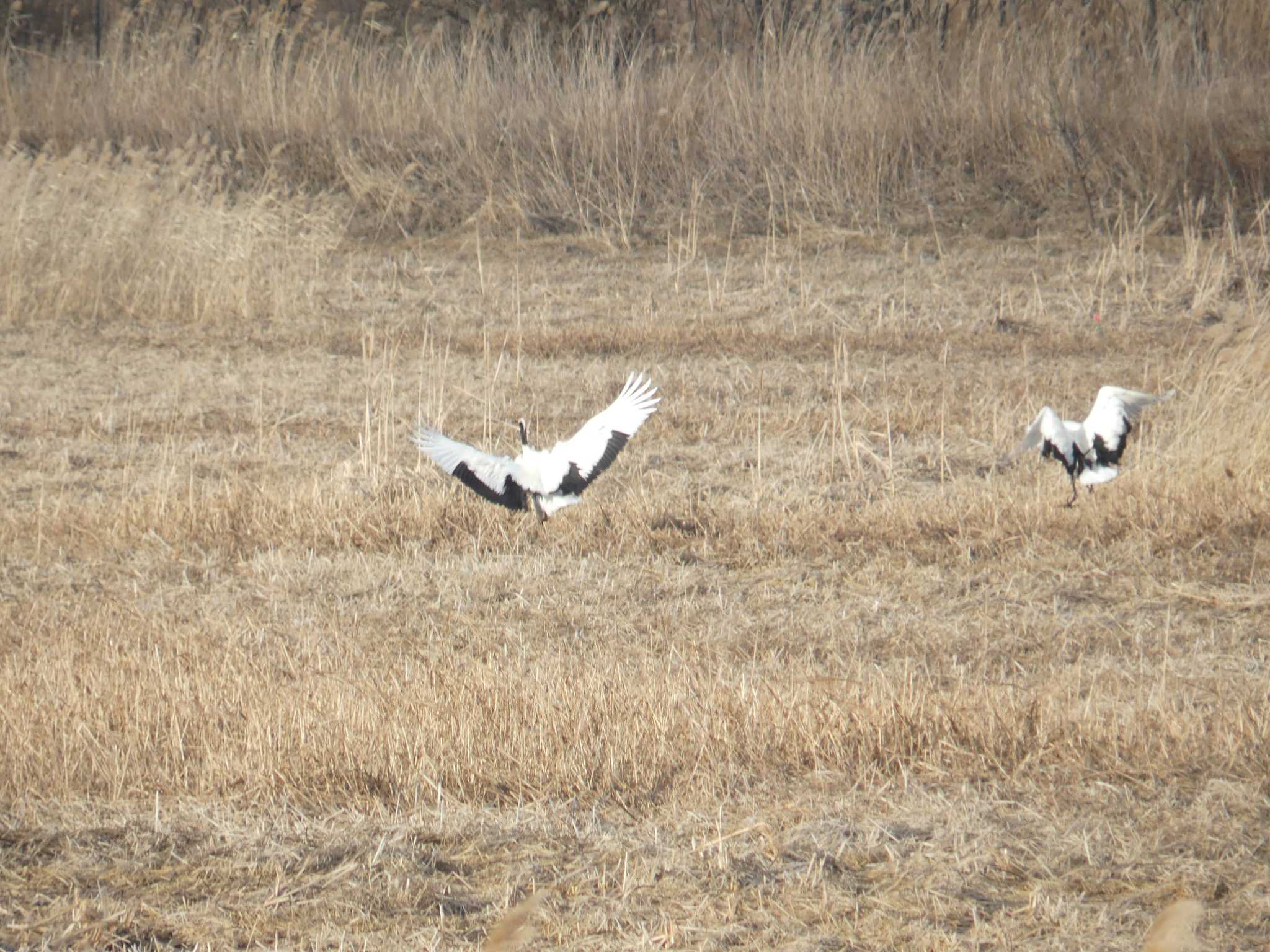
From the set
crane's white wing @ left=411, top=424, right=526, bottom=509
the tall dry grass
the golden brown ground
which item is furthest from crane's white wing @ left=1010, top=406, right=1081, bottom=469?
the tall dry grass

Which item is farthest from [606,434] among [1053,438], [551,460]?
[1053,438]

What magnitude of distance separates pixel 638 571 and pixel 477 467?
0.77 metres

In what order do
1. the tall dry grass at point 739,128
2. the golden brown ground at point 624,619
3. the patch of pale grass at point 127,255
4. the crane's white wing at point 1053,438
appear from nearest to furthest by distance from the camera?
the golden brown ground at point 624,619, the crane's white wing at point 1053,438, the patch of pale grass at point 127,255, the tall dry grass at point 739,128

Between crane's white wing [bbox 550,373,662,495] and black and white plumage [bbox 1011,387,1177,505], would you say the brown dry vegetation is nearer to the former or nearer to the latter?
black and white plumage [bbox 1011,387,1177,505]

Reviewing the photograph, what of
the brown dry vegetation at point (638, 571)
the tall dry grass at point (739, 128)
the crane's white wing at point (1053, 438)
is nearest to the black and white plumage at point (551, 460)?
the brown dry vegetation at point (638, 571)

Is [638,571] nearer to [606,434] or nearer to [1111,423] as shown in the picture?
[606,434]

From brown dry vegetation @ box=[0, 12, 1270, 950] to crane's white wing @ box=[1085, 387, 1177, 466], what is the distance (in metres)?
0.47

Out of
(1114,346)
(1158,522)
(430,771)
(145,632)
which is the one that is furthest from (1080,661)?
(1114,346)

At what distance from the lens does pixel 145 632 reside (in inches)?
193

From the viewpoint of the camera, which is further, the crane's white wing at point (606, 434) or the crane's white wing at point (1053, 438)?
the crane's white wing at point (1053, 438)

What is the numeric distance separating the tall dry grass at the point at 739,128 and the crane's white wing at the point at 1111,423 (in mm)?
7314

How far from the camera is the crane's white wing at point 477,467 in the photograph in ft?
16.9

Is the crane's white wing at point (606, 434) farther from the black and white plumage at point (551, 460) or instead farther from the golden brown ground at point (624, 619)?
the golden brown ground at point (624, 619)

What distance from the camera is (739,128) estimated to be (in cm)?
1323
